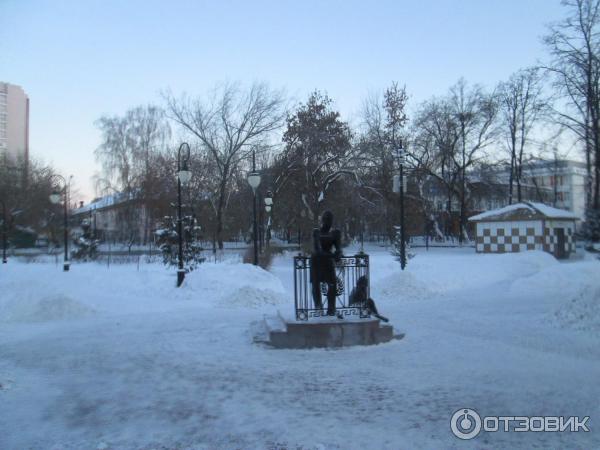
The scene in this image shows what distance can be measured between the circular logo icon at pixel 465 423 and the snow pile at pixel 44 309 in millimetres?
10653

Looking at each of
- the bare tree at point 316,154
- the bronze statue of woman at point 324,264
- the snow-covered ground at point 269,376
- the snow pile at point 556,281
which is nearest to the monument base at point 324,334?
the snow-covered ground at point 269,376

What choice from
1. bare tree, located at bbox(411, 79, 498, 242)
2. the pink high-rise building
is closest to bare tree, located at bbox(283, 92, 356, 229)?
bare tree, located at bbox(411, 79, 498, 242)

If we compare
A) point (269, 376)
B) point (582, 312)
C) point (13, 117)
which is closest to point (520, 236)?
point (582, 312)

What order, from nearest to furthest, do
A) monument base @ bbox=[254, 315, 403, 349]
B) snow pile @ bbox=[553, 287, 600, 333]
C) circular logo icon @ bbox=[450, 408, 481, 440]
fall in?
circular logo icon @ bbox=[450, 408, 481, 440]
monument base @ bbox=[254, 315, 403, 349]
snow pile @ bbox=[553, 287, 600, 333]

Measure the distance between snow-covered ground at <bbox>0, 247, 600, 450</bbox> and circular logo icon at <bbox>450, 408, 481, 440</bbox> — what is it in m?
0.11

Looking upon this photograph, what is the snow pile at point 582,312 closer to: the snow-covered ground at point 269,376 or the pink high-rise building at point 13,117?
the snow-covered ground at point 269,376

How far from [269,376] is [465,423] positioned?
282cm

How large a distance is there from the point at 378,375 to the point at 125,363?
3.85 metres

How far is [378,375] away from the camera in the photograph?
22.7 feet

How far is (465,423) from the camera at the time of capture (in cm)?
498

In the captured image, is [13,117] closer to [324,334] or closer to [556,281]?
[556,281]

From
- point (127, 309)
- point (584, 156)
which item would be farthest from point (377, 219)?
point (127, 309)

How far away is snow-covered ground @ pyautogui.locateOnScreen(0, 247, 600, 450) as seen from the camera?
15.7 feet

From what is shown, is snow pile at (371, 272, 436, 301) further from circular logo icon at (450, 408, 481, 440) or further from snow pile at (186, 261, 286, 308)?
circular logo icon at (450, 408, 481, 440)
